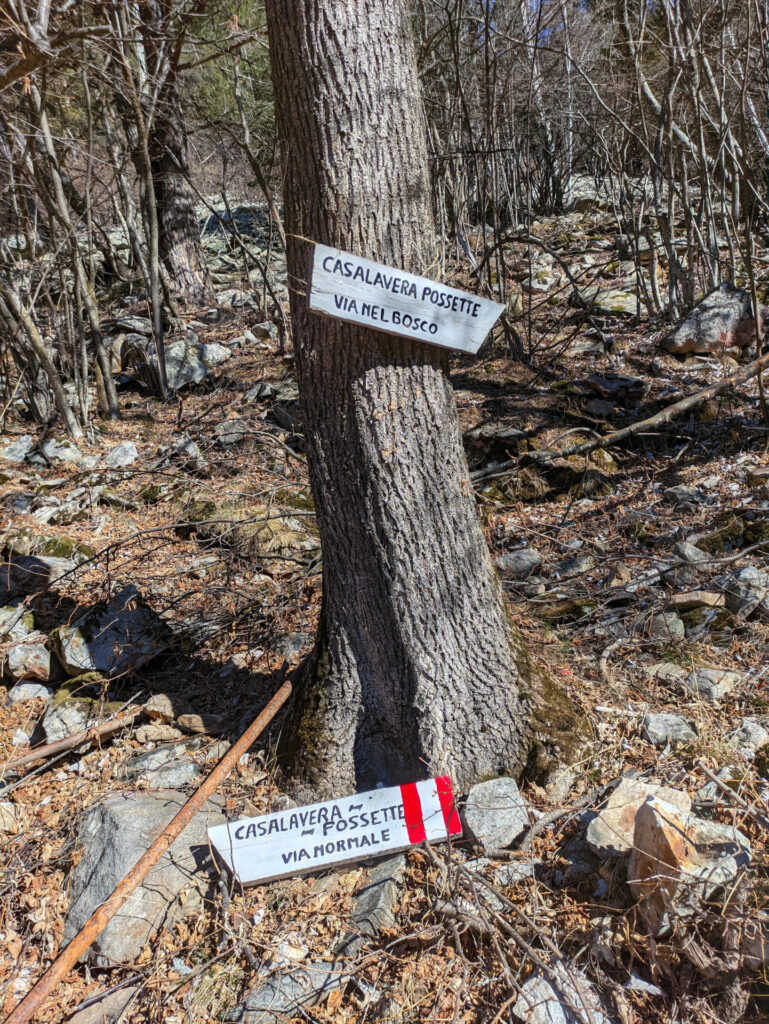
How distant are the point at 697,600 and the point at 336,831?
76.1 inches

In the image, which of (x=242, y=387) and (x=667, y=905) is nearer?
(x=667, y=905)

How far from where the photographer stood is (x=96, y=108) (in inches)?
292

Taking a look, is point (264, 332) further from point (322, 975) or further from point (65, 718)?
point (322, 975)

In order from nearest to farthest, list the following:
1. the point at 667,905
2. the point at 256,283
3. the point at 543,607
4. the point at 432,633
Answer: the point at 667,905 < the point at 432,633 < the point at 543,607 < the point at 256,283

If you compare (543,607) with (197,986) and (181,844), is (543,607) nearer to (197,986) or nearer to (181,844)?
(181,844)

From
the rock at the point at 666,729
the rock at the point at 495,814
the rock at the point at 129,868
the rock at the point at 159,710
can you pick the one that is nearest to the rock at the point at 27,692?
the rock at the point at 159,710

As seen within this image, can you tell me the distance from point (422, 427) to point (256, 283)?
317 inches

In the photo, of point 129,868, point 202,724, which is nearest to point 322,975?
point 129,868

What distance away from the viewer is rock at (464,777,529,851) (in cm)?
218

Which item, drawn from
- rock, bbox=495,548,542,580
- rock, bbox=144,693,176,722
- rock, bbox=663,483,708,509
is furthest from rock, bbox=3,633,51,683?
rock, bbox=663,483,708,509

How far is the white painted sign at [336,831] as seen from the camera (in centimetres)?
219

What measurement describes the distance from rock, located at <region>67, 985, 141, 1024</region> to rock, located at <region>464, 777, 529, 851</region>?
3.65 ft

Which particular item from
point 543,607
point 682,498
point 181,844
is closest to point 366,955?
point 181,844

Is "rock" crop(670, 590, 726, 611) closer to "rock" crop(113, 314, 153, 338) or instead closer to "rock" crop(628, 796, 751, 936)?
"rock" crop(628, 796, 751, 936)
